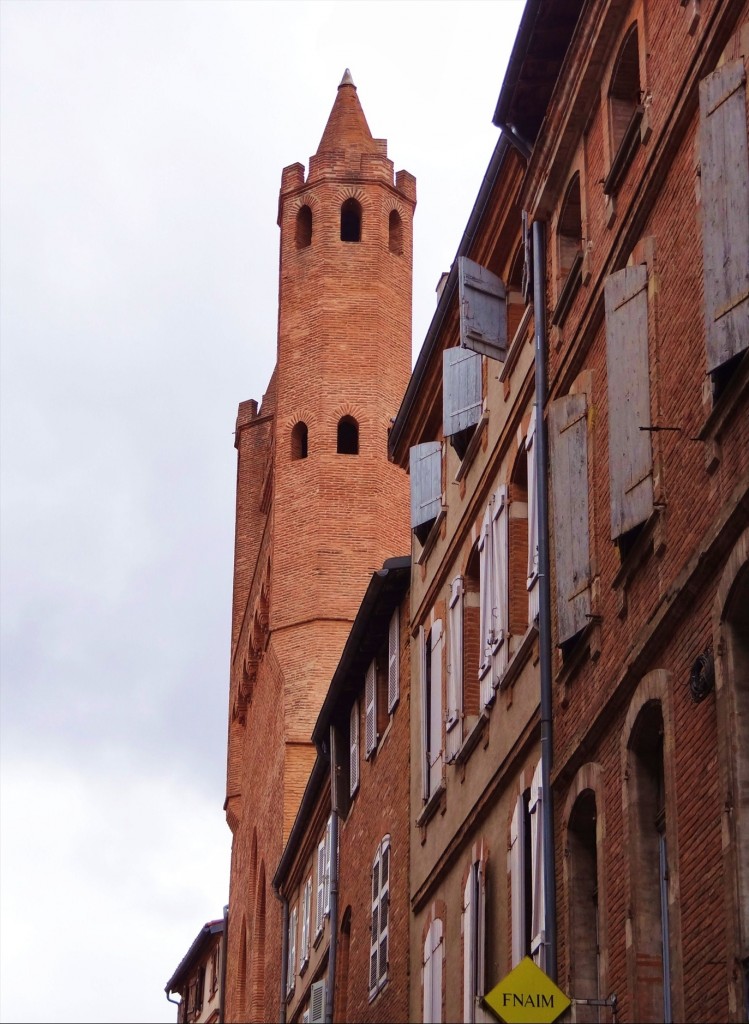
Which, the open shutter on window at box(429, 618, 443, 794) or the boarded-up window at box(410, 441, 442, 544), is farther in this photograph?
the boarded-up window at box(410, 441, 442, 544)

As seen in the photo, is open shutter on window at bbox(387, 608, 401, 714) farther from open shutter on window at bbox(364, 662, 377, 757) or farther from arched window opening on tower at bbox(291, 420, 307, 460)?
arched window opening on tower at bbox(291, 420, 307, 460)

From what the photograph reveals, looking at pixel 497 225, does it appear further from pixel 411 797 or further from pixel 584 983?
pixel 584 983

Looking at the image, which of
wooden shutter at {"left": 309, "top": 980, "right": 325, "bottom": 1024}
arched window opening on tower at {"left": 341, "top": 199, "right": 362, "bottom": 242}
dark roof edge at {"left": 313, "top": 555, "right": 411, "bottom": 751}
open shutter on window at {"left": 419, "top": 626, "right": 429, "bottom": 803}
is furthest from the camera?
arched window opening on tower at {"left": 341, "top": 199, "right": 362, "bottom": 242}

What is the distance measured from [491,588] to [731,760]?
26.2 ft

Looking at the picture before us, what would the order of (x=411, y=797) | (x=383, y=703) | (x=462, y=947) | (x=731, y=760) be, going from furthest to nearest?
(x=383, y=703), (x=411, y=797), (x=462, y=947), (x=731, y=760)

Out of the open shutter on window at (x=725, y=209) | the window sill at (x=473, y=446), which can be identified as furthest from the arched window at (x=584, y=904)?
the window sill at (x=473, y=446)

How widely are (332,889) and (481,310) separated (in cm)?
1053

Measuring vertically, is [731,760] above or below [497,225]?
below

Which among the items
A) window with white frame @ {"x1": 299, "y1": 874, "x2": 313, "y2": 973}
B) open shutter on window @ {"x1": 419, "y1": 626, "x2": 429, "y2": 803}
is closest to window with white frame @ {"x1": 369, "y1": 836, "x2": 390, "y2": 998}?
open shutter on window @ {"x1": 419, "y1": 626, "x2": 429, "y2": 803}

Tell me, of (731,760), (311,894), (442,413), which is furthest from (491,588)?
(311,894)

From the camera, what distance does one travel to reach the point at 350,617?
41906 millimetres

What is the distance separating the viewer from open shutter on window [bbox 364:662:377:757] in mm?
26344

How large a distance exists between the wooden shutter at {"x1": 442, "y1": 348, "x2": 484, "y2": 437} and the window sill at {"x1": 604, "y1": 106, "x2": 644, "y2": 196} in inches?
220

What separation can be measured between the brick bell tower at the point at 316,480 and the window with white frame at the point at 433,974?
18.4 metres
